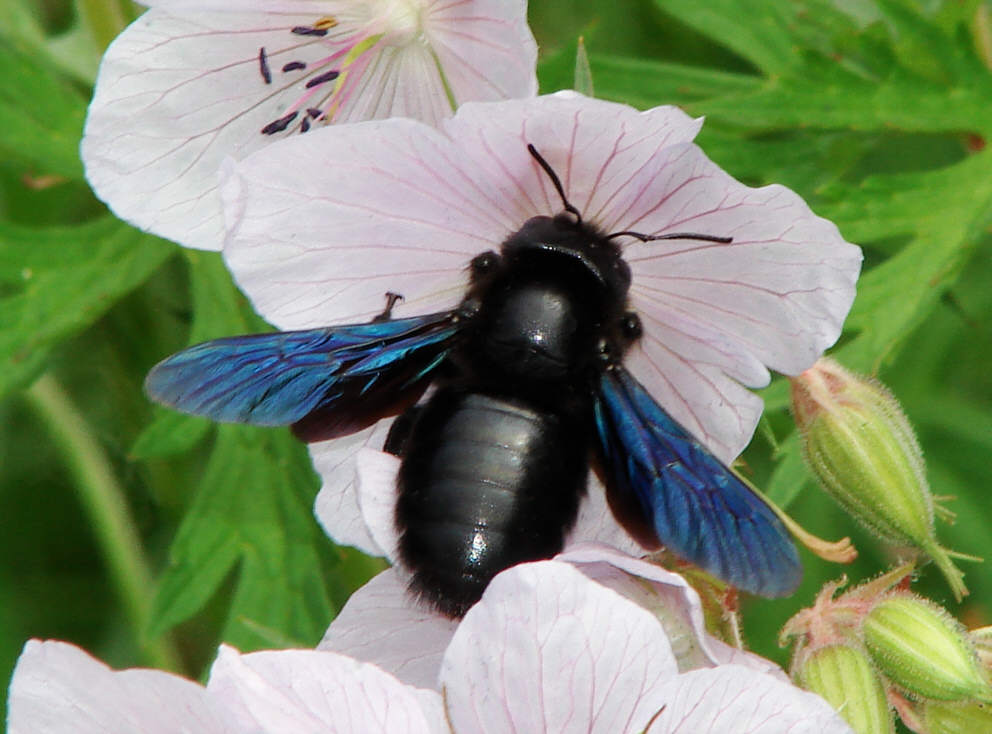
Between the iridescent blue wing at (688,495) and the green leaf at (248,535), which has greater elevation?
the iridescent blue wing at (688,495)

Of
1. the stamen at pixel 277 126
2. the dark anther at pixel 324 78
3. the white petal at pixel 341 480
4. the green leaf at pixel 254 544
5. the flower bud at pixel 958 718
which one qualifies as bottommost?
the green leaf at pixel 254 544

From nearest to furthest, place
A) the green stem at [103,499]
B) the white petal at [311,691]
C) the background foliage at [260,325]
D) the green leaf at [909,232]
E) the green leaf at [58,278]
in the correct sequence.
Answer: the white petal at [311,691] < the green leaf at [909,232] < the background foliage at [260,325] < the green leaf at [58,278] < the green stem at [103,499]

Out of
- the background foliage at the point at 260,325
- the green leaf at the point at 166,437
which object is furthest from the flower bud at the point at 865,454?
the green leaf at the point at 166,437

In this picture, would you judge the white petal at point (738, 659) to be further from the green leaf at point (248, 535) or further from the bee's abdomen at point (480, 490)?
the green leaf at point (248, 535)

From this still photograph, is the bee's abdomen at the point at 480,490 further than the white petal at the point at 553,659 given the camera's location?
Yes

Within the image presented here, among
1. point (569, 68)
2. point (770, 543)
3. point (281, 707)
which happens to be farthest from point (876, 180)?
point (281, 707)

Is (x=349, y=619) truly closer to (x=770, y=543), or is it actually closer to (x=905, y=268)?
(x=770, y=543)

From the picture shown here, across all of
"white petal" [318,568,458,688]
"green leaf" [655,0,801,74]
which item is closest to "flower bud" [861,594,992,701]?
"white petal" [318,568,458,688]
